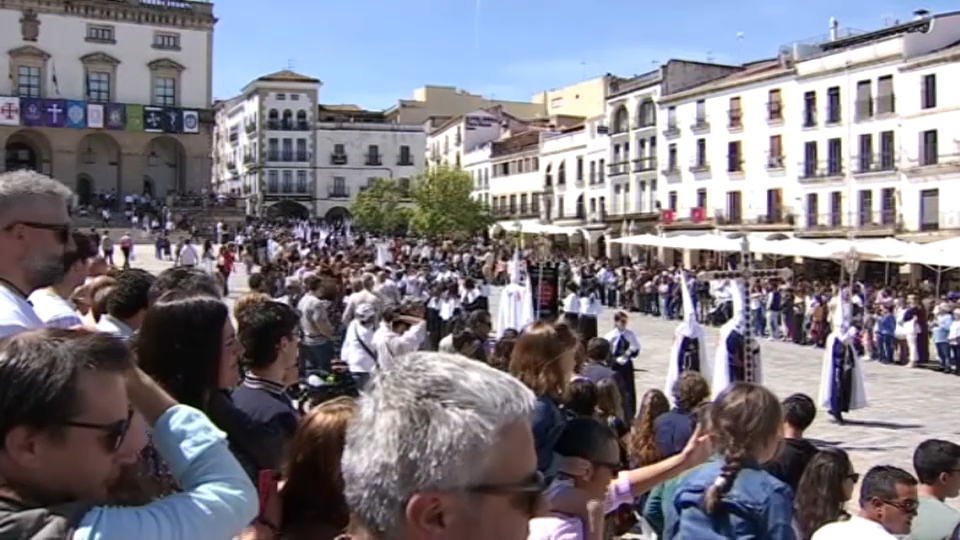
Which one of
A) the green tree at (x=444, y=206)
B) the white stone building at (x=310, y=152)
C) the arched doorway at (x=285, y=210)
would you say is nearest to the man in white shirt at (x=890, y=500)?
the green tree at (x=444, y=206)

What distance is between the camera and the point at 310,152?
80375mm

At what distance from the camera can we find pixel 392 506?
196cm

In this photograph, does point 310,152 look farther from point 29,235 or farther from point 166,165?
point 29,235

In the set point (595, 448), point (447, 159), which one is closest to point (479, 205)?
point (447, 159)

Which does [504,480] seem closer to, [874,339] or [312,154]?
[874,339]

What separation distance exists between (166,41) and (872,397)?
50.2 meters

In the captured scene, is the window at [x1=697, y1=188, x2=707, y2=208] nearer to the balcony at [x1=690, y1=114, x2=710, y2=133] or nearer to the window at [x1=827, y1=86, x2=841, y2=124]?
the balcony at [x1=690, y1=114, x2=710, y2=133]

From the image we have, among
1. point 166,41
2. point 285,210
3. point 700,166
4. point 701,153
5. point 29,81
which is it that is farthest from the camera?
point 285,210

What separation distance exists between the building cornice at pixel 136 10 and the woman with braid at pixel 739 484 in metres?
59.4

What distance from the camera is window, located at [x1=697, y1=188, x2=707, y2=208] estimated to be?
2071 inches

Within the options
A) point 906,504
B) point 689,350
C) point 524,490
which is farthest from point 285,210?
point 524,490

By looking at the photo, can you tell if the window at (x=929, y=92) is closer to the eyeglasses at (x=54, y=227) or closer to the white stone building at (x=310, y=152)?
the eyeglasses at (x=54, y=227)

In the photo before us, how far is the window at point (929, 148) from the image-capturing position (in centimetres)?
3975

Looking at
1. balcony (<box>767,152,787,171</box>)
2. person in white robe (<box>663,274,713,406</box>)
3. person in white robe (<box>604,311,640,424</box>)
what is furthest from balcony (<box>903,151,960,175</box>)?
person in white robe (<box>604,311,640,424</box>)
